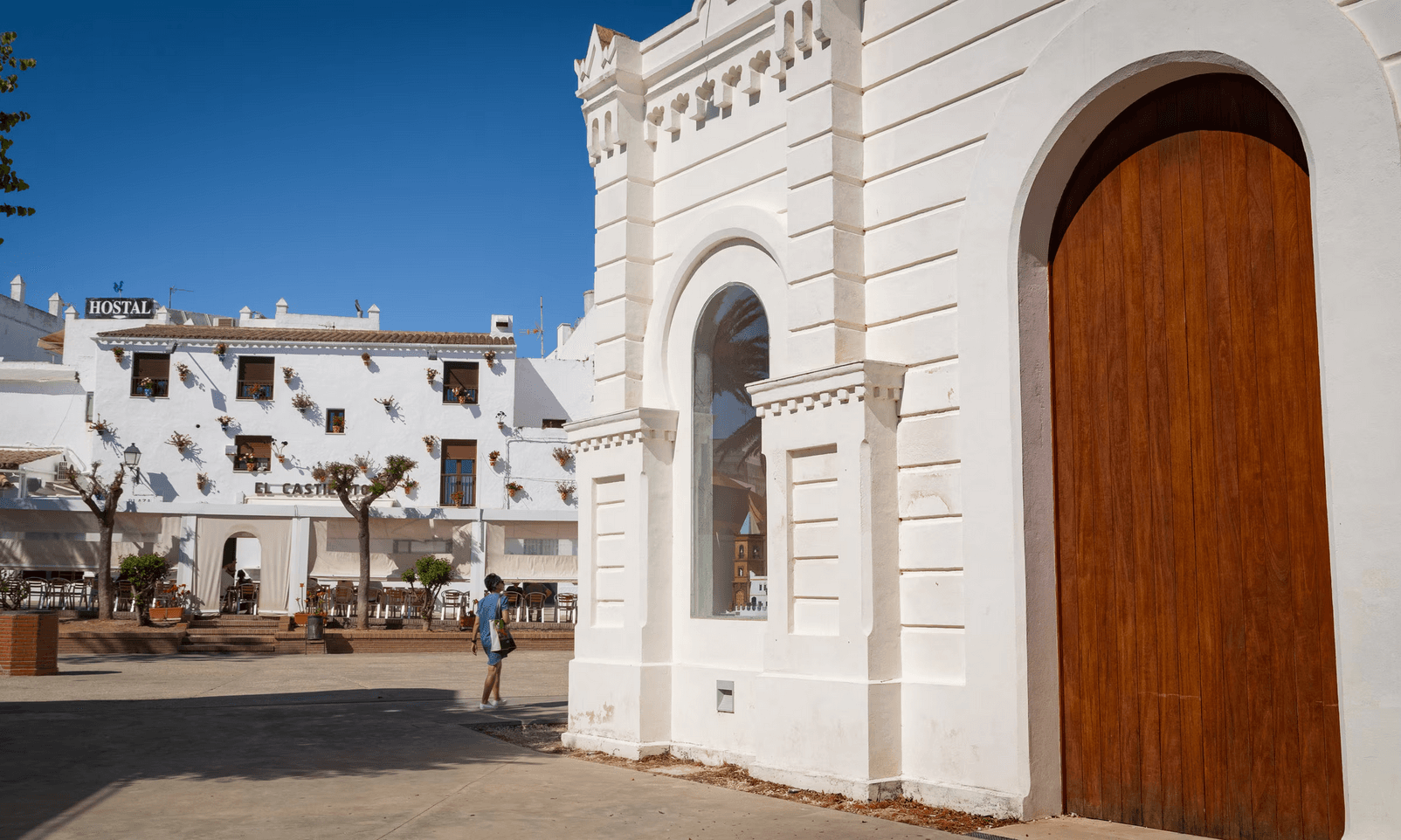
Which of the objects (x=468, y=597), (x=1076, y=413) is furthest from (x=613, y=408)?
(x=468, y=597)

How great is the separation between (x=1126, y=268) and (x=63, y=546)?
36.4 meters

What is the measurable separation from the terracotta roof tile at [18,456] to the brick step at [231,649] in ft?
48.1

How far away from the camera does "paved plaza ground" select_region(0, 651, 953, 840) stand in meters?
6.68

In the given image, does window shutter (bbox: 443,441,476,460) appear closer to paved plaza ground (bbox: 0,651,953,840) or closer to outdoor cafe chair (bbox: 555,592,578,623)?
outdoor cafe chair (bbox: 555,592,578,623)

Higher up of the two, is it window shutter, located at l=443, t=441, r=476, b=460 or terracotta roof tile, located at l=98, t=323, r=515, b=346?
terracotta roof tile, located at l=98, t=323, r=515, b=346

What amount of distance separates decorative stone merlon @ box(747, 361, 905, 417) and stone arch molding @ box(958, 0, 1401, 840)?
0.58 metres

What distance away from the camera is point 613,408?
10.1 m

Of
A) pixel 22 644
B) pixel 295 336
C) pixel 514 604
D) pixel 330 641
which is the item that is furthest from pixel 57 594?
pixel 22 644

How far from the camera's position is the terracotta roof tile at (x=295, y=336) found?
37938mm

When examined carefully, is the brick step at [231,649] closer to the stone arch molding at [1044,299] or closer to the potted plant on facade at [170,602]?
the potted plant on facade at [170,602]

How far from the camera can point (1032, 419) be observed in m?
6.99

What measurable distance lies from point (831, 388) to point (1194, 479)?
2.42 metres

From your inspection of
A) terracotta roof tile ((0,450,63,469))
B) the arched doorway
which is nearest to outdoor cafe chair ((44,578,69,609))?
terracotta roof tile ((0,450,63,469))

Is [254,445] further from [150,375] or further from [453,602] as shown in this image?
[453,602]
